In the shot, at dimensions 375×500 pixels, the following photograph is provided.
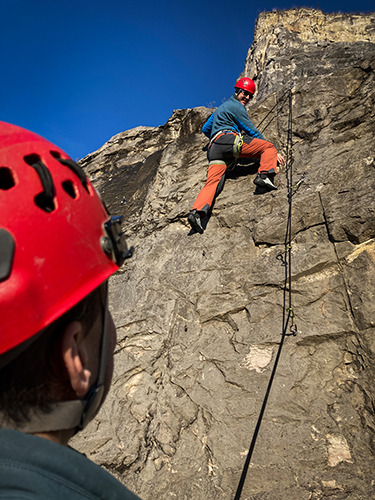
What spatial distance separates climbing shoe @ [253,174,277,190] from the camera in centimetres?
405

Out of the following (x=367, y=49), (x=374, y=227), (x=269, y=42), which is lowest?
(x=374, y=227)

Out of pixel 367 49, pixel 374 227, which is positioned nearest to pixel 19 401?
pixel 374 227

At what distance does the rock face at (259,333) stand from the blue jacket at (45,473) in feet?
5.72

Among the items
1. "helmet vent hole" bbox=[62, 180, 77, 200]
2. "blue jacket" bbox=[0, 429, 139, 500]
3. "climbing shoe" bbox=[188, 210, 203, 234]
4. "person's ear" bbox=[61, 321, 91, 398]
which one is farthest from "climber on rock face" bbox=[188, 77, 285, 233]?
"blue jacket" bbox=[0, 429, 139, 500]

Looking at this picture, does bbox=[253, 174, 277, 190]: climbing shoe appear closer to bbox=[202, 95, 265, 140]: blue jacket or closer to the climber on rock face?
the climber on rock face

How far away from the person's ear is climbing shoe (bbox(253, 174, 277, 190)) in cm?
340

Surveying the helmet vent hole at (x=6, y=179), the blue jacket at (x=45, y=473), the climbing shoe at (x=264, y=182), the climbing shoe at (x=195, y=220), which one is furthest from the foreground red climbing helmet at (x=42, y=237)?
the climbing shoe at (x=264, y=182)

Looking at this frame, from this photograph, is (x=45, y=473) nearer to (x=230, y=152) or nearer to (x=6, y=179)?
(x=6, y=179)

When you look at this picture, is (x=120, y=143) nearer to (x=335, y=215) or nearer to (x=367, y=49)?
(x=367, y=49)

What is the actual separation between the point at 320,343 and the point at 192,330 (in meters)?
1.18

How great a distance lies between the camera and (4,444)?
0.82 m

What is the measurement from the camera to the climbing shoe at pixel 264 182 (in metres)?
4.05

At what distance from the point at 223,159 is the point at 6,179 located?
12.4 feet

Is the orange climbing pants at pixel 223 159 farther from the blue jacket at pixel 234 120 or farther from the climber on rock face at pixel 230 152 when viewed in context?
the blue jacket at pixel 234 120
